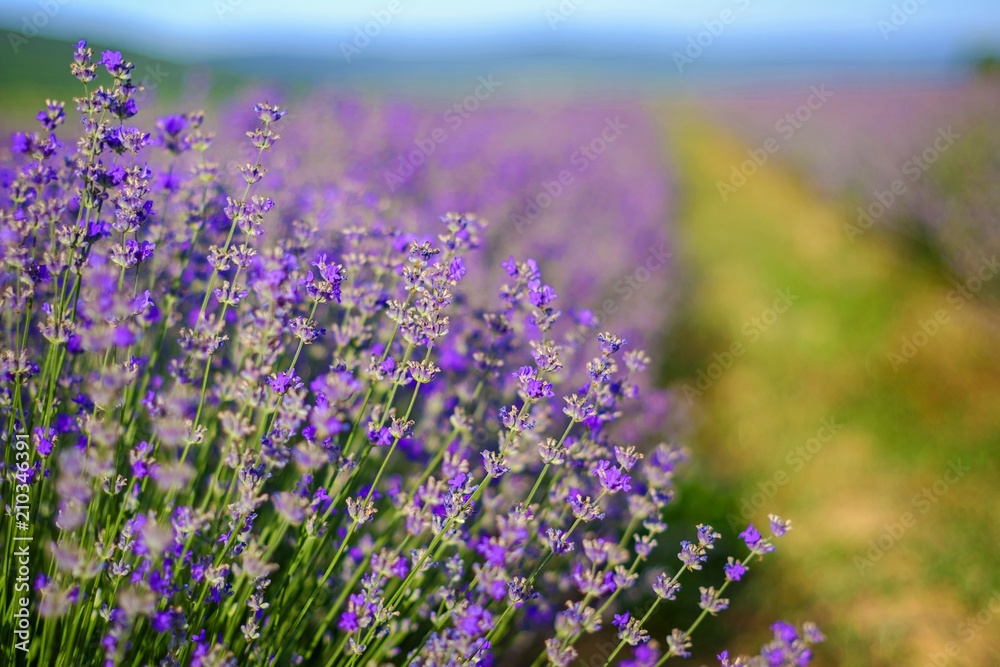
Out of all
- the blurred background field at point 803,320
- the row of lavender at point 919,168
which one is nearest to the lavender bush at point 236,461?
the blurred background field at point 803,320

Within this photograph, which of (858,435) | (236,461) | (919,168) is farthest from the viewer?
(919,168)

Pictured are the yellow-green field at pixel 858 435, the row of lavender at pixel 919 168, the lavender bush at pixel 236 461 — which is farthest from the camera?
the row of lavender at pixel 919 168

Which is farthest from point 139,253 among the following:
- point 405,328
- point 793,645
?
point 793,645

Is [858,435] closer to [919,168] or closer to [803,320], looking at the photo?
[803,320]

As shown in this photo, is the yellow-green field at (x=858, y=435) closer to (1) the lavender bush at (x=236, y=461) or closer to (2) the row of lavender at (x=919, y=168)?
(2) the row of lavender at (x=919, y=168)

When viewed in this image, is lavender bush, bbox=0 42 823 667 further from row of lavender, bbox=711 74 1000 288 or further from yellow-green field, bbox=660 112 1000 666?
row of lavender, bbox=711 74 1000 288

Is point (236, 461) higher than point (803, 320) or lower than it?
lower

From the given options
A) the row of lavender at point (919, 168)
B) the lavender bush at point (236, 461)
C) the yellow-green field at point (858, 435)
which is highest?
the row of lavender at point (919, 168)

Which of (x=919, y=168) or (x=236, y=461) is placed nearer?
(x=236, y=461)

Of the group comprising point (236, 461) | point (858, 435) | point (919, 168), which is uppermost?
point (919, 168)

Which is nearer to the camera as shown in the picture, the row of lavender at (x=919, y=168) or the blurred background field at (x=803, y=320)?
the blurred background field at (x=803, y=320)

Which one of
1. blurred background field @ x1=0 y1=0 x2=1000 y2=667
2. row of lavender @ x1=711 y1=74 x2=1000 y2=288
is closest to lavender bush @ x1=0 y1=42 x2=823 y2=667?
blurred background field @ x1=0 y1=0 x2=1000 y2=667

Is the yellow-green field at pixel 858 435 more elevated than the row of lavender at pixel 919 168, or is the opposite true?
the row of lavender at pixel 919 168

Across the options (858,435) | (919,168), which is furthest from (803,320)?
(919,168)
